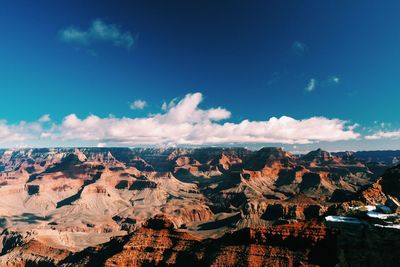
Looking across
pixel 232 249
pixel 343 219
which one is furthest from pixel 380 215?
pixel 232 249

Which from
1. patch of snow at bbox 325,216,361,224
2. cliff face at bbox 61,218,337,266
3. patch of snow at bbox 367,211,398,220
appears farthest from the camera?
cliff face at bbox 61,218,337,266

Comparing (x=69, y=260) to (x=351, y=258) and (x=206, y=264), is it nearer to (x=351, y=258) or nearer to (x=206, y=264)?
(x=206, y=264)

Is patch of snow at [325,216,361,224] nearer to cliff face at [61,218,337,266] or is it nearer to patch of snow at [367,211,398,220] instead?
patch of snow at [367,211,398,220]

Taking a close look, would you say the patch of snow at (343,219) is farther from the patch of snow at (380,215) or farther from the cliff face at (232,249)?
the cliff face at (232,249)

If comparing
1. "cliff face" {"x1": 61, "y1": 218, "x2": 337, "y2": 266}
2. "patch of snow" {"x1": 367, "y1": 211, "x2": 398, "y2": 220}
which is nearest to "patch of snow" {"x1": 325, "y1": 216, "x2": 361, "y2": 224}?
"patch of snow" {"x1": 367, "y1": 211, "x2": 398, "y2": 220}

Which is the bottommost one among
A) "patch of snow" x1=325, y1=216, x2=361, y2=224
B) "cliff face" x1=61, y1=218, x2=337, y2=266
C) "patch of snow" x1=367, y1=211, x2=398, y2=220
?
"cliff face" x1=61, y1=218, x2=337, y2=266

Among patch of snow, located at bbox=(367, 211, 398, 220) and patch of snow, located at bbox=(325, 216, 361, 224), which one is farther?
patch of snow, located at bbox=(325, 216, 361, 224)

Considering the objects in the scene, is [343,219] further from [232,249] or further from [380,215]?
[232,249]

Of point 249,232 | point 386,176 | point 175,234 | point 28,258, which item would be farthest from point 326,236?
point 28,258

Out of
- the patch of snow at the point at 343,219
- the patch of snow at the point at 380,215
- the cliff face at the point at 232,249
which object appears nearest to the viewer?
the patch of snow at the point at 380,215

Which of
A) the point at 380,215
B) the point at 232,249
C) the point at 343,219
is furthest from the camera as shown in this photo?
the point at 232,249

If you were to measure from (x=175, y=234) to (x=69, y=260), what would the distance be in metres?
45.5

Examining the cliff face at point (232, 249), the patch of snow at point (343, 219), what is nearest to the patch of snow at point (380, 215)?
the patch of snow at point (343, 219)

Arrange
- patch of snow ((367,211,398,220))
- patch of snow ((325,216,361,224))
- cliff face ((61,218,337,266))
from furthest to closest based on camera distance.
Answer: cliff face ((61,218,337,266)), patch of snow ((325,216,361,224)), patch of snow ((367,211,398,220))
